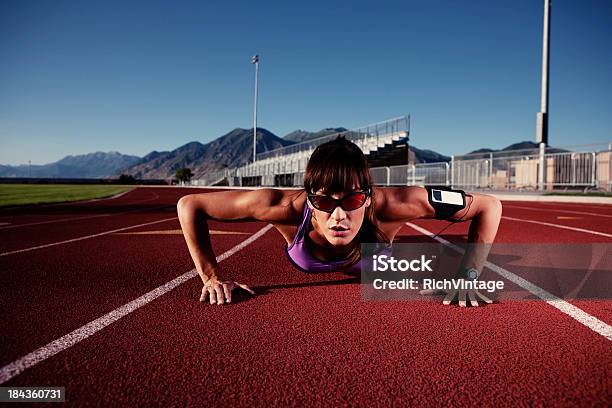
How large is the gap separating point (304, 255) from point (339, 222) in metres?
0.71

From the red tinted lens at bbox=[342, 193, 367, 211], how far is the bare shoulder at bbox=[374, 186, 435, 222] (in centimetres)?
44

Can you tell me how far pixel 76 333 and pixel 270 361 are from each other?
4.39 ft

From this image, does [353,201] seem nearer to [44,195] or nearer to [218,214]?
[218,214]

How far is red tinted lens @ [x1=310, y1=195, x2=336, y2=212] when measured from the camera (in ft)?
9.44

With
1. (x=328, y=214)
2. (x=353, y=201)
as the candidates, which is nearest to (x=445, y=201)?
(x=353, y=201)

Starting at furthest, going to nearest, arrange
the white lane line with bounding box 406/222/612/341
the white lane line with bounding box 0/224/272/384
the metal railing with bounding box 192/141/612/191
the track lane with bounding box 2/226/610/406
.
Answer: the metal railing with bounding box 192/141/612/191
the white lane line with bounding box 406/222/612/341
the white lane line with bounding box 0/224/272/384
the track lane with bounding box 2/226/610/406

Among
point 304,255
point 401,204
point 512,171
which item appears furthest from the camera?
point 512,171

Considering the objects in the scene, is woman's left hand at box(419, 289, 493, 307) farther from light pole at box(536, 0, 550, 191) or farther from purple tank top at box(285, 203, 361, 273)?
light pole at box(536, 0, 550, 191)

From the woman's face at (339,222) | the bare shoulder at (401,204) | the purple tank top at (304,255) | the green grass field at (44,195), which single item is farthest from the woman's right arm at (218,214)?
the green grass field at (44,195)

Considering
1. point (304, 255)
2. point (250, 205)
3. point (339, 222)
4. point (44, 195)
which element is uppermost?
point (250, 205)

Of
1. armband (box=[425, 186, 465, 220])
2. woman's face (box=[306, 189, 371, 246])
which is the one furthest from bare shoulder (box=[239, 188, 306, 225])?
armband (box=[425, 186, 465, 220])

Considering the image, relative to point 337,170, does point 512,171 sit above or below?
above

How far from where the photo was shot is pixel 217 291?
3258mm

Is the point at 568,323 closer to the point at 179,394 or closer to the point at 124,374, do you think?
the point at 179,394
